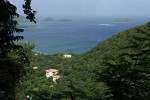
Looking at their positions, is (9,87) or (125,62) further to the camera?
→ (9,87)


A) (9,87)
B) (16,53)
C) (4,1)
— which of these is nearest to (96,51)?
(16,53)

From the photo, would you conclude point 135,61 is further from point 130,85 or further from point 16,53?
point 16,53

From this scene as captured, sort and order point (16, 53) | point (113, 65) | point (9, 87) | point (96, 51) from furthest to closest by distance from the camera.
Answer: point (96, 51), point (16, 53), point (9, 87), point (113, 65)

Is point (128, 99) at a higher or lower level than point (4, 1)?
lower

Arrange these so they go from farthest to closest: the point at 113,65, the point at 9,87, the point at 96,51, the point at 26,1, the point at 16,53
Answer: the point at 96,51, the point at 16,53, the point at 9,87, the point at 26,1, the point at 113,65

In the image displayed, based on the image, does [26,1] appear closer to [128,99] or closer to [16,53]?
[128,99]

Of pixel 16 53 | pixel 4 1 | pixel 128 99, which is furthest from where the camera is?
pixel 16 53

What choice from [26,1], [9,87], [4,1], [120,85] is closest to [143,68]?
[120,85]

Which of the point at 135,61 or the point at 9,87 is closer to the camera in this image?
the point at 135,61

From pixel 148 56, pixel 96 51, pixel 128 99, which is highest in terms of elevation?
pixel 148 56
